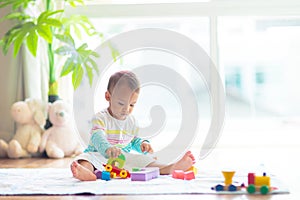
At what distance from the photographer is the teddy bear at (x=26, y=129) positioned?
2.68m

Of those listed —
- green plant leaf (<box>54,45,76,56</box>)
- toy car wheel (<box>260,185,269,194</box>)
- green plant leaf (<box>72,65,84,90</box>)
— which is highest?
green plant leaf (<box>54,45,76,56</box>)

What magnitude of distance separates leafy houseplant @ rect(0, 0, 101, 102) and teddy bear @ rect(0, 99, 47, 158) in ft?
0.38

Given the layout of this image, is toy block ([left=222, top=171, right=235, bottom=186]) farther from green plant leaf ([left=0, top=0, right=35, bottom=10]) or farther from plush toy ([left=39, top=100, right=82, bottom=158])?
green plant leaf ([left=0, top=0, right=35, bottom=10])

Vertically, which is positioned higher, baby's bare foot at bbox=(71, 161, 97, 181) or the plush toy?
the plush toy

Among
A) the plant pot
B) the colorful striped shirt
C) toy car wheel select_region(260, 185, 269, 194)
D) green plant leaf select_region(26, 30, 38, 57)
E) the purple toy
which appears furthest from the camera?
the plant pot

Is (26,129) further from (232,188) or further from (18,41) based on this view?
(232,188)

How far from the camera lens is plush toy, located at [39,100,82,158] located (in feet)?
8.89

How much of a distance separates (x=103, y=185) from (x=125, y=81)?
395mm

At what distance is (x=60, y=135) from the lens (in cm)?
273

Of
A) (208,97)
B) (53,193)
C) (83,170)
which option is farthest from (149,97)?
(53,193)

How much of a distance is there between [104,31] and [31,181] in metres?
1.49

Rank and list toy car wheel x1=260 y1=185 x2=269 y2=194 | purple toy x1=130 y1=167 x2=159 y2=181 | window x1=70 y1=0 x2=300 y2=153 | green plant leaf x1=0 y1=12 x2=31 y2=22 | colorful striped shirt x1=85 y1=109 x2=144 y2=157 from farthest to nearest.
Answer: window x1=70 y1=0 x2=300 y2=153
green plant leaf x1=0 y1=12 x2=31 y2=22
colorful striped shirt x1=85 y1=109 x2=144 y2=157
purple toy x1=130 y1=167 x2=159 y2=181
toy car wheel x1=260 y1=185 x2=269 y2=194

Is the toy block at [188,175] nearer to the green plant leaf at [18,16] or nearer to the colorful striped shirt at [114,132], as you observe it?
the colorful striped shirt at [114,132]

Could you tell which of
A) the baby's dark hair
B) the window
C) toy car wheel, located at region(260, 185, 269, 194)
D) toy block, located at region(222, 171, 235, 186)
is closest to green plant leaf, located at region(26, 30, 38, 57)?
the window
